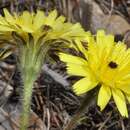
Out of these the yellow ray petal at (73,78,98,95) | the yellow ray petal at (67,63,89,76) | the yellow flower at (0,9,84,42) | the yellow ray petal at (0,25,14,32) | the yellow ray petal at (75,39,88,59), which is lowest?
the yellow ray petal at (73,78,98,95)

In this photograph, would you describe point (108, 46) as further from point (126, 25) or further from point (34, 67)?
point (126, 25)

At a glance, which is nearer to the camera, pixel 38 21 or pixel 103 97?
pixel 103 97

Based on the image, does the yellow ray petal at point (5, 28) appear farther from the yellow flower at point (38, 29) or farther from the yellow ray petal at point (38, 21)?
the yellow ray petal at point (38, 21)

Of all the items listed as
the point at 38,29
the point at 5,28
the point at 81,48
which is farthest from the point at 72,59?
the point at 5,28

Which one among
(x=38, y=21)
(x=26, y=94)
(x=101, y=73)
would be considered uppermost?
(x=38, y=21)

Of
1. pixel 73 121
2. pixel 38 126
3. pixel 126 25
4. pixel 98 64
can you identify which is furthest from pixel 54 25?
pixel 126 25

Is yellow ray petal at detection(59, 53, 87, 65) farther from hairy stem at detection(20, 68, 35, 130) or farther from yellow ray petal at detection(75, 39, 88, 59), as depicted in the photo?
hairy stem at detection(20, 68, 35, 130)

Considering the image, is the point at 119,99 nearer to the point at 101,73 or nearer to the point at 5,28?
the point at 101,73

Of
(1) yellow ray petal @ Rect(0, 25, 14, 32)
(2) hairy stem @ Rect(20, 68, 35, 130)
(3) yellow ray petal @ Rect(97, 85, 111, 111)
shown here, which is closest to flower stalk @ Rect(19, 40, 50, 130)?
(2) hairy stem @ Rect(20, 68, 35, 130)
